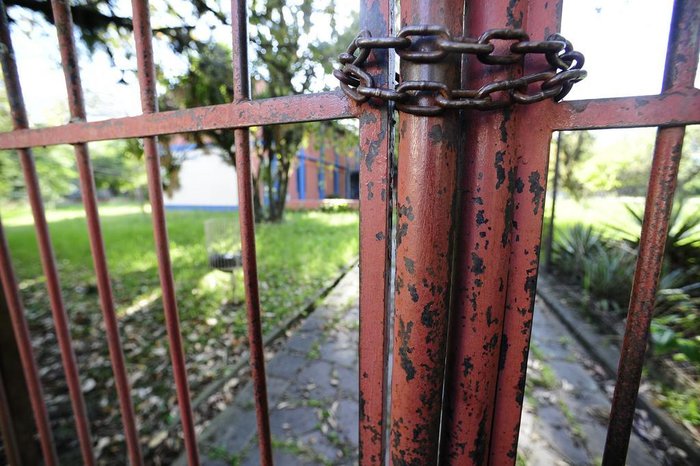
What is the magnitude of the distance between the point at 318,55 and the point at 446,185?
3167mm

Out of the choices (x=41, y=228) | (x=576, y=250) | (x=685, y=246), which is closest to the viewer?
(x=41, y=228)

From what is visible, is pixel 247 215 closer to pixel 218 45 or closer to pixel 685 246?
pixel 218 45

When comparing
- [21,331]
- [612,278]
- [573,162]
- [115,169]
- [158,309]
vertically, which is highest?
[115,169]

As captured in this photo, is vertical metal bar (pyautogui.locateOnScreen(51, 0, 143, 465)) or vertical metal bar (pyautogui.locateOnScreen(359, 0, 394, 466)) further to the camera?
vertical metal bar (pyautogui.locateOnScreen(51, 0, 143, 465))

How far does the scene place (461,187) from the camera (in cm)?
57

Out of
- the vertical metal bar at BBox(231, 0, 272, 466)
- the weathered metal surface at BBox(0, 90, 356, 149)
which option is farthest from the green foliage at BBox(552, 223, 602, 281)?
the weathered metal surface at BBox(0, 90, 356, 149)

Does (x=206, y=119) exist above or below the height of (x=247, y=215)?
above

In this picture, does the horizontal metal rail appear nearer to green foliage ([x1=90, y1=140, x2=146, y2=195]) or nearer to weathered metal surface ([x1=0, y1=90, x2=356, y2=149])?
weathered metal surface ([x1=0, y1=90, x2=356, y2=149])

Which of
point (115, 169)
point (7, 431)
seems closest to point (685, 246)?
point (7, 431)

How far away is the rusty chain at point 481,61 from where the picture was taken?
1.44 ft

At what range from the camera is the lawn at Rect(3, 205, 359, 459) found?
8.31 ft

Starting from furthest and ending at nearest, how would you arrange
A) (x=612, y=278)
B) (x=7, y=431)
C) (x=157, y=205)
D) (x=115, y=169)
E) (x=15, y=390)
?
(x=115, y=169), (x=612, y=278), (x=15, y=390), (x=7, y=431), (x=157, y=205)

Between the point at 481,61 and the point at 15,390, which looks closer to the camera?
the point at 481,61

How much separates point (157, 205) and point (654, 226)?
3.39 feet
